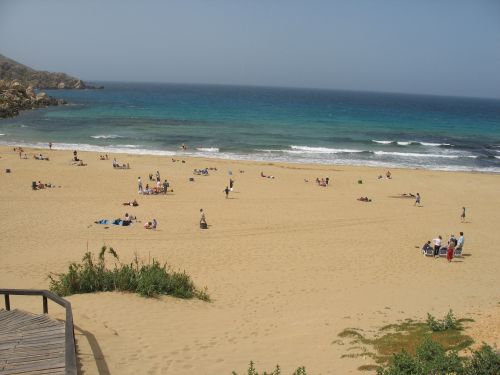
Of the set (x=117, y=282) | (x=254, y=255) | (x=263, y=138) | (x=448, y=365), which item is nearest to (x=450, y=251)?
(x=254, y=255)

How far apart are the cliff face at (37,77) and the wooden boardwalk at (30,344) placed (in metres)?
128

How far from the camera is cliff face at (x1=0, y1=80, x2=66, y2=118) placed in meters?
59.8

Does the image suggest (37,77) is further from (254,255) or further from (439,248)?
(439,248)

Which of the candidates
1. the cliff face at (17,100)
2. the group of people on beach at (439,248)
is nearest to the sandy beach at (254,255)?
the group of people on beach at (439,248)

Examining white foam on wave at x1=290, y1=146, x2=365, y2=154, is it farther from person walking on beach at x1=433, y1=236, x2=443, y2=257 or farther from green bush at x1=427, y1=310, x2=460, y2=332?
green bush at x1=427, y1=310, x2=460, y2=332

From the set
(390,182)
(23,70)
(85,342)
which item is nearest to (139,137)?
(390,182)

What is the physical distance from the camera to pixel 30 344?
5.55 metres

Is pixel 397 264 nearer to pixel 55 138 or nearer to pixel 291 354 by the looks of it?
pixel 291 354

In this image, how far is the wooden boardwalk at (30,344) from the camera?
4996mm

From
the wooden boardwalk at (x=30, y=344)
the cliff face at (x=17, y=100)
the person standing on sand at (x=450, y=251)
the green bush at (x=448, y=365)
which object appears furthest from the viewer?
the cliff face at (x=17, y=100)

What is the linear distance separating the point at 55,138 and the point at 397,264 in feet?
131

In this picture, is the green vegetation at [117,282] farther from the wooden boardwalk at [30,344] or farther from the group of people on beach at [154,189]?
the group of people on beach at [154,189]

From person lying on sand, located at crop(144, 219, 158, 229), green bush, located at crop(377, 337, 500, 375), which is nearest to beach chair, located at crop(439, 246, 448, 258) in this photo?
green bush, located at crop(377, 337, 500, 375)

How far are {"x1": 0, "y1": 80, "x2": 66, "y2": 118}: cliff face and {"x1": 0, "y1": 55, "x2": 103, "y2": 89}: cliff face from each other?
49.1 m
